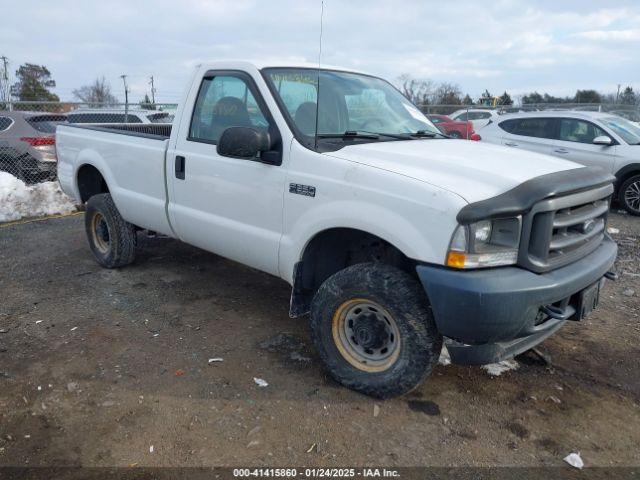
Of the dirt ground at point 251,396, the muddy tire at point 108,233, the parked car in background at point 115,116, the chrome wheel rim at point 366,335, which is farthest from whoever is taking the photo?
Result: the parked car in background at point 115,116

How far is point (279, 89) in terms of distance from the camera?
3.79 meters

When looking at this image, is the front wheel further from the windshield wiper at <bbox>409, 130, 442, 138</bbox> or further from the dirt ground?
the windshield wiper at <bbox>409, 130, 442, 138</bbox>

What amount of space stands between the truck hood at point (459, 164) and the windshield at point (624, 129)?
6790mm

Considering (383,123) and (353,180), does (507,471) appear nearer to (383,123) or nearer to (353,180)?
(353,180)

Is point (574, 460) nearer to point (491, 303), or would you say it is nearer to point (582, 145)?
point (491, 303)

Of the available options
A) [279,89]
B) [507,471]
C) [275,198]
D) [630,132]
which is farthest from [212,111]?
[630,132]

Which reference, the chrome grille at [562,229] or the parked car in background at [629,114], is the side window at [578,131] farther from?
the parked car in background at [629,114]

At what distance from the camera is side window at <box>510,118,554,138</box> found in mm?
9742

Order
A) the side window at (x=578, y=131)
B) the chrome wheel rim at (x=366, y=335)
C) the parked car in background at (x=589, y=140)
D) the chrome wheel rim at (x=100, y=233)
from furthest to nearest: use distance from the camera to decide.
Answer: the side window at (x=578, y=131), the parked car in background at (x=589, y=140), the chrome wheel rim at (x=100, y=233), the chrome wheel rim at (x=366, y=335)

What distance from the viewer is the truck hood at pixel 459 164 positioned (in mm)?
2863

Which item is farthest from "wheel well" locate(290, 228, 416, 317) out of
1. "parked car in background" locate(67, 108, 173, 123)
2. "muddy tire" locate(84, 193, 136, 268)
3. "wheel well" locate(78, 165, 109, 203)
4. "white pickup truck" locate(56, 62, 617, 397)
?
"parked car in background" locate(67, 108, 173, 123)

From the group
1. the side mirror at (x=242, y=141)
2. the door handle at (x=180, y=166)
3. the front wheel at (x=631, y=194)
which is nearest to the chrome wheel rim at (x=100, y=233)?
the door handle at (x=180, y=166)

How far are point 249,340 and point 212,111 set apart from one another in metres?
1.81

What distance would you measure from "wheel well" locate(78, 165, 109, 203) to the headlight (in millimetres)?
4474
